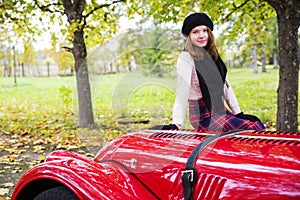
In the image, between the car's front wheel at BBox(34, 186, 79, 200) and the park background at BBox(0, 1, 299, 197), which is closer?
the park background at BBox(0, 1, 299, 197)

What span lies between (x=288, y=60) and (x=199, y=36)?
3682mm

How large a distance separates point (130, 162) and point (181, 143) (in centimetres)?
39

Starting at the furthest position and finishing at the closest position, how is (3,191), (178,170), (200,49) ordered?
(3,191)
(200,49)
(178,170)

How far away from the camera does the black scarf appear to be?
271 cm

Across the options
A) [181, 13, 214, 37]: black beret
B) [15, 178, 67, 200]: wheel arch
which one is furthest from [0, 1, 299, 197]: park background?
[15, 178, 67, 200]: wheel arch

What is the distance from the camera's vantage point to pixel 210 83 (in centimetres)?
276

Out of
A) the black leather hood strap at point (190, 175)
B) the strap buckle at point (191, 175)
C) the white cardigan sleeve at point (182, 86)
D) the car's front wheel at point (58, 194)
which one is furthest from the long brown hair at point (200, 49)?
the car's front wheel at point (58, 194)

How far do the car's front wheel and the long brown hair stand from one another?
120cm

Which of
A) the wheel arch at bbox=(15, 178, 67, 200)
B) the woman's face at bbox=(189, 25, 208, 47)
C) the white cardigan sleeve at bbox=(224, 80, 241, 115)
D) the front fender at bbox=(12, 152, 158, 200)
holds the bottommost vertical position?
the wheel arch at bbox=(15, 178, 67, 200)

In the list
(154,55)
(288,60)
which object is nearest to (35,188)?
(154,55)

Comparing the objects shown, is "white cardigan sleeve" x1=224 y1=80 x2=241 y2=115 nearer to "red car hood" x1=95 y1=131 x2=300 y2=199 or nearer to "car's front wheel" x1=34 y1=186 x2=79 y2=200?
"red car hood" x1=95 y1=131 x2=300 y2=199

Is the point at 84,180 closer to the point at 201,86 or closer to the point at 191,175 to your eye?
the point at 191,175

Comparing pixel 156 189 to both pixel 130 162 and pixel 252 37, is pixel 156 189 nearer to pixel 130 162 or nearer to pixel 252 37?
pixel 130 162

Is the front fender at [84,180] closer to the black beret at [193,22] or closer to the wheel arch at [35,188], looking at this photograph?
the wheel arch at [35,188]
